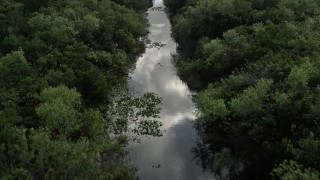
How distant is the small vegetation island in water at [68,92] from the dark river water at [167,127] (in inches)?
78.3

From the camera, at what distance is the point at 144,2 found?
396 feet

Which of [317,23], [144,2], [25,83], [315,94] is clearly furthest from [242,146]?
[144,2]

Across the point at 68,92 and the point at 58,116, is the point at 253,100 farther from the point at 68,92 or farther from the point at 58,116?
the point at 68,92

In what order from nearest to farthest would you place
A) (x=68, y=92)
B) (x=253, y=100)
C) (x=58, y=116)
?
(x=58, y=116) → (x=253, y=100) → (x=68, y=92)

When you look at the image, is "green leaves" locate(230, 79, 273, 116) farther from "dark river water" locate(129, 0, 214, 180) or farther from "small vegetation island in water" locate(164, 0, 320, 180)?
"dark river water" locate(129, 0, 214, 180)

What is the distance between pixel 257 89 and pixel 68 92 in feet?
77.7

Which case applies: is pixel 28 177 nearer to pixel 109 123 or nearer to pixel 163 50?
pixel 109 123

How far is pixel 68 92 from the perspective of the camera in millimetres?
50125

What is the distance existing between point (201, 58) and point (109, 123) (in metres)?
25.6

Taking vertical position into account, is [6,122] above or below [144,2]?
above

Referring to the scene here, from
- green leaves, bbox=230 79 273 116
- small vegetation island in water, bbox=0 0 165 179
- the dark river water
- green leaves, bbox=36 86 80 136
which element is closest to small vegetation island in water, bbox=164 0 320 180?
green leaves, bbox=230 79 273 116

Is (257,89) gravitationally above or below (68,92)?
above

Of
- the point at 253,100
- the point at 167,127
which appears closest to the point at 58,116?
the point at 167,127

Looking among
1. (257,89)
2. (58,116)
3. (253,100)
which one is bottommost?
(58,116)
